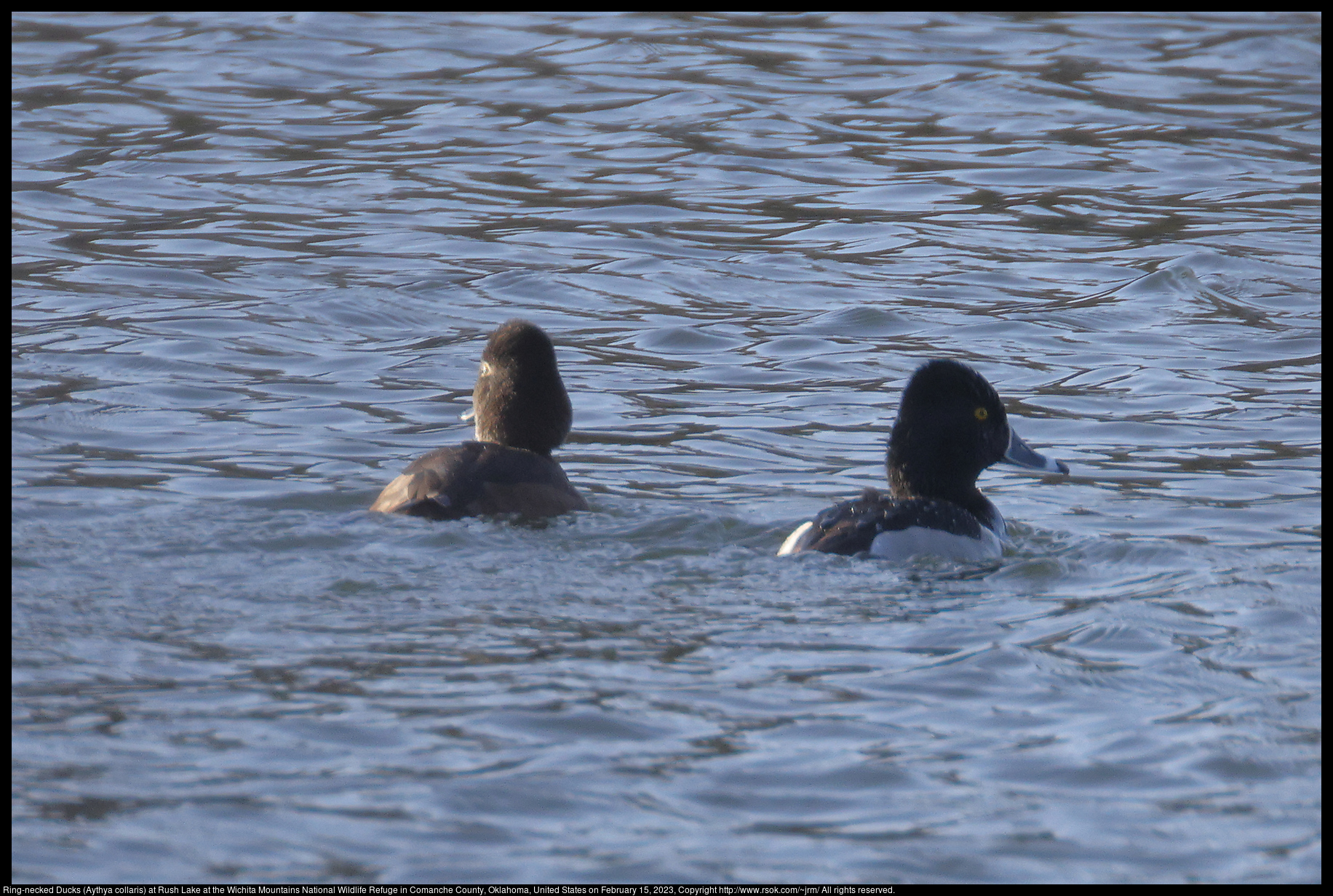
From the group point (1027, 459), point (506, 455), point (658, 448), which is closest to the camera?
point (506, 455)

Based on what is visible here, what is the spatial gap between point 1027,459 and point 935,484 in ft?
2.24

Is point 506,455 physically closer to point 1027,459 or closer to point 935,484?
point 935,484

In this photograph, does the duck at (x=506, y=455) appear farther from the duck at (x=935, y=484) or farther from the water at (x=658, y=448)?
the duck at (x=935, y=484)

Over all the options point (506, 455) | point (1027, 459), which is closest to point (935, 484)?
point (1027, 459)

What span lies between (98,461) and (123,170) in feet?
24.5

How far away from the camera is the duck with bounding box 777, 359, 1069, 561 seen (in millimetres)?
6988

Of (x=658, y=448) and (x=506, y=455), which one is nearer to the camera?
(x=506, y=455)

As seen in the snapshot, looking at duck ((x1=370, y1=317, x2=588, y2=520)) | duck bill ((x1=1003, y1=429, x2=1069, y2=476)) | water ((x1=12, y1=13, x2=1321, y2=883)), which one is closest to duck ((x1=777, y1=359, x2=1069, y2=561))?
duck bill ((x1=1003, y1=429, x2=1069, y2=476))

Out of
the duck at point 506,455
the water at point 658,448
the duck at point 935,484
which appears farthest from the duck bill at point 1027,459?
the duck at point 506,455

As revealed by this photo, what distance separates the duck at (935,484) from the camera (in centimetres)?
699

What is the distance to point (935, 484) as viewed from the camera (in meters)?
7.54
